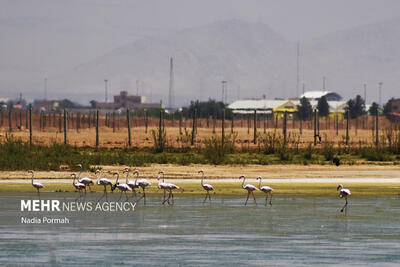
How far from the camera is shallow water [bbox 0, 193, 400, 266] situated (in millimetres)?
17453

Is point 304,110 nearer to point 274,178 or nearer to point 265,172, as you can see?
point 265,172

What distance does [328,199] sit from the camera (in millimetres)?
29453

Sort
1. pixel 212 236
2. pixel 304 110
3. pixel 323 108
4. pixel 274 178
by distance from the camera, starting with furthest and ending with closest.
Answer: pixel 323 108 < pixel 304 110 < pixel 274 178 < pixel 212 236

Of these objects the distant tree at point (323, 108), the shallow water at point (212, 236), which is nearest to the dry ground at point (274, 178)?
the shallow water at point (212, 236)

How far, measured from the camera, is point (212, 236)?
2025cm

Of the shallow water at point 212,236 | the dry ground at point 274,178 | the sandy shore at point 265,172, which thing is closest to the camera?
the shallow water at point 212,236

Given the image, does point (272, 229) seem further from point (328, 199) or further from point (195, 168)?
point (195, 168)

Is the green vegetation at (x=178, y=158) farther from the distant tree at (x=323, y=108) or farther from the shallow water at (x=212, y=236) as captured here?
the distant tree at (x=323, y=108)

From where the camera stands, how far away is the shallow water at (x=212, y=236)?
57.3ft

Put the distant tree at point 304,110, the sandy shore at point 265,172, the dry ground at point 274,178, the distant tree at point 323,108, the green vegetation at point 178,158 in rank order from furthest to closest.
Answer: the distant tree at point 323,108 < the distant tree at point 304,110 < the green vegetation at point 178,158 < the sandy shore at point 265,172 < the dry ground at point 274,178

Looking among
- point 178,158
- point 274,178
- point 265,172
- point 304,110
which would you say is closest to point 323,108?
point 304,110

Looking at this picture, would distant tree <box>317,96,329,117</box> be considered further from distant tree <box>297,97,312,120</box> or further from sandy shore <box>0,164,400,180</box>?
sandy shore <box>0,164,400,180</box>

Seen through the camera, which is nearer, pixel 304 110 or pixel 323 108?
pixel 304 110

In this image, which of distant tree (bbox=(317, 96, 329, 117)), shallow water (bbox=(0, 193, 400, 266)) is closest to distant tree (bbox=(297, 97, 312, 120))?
distant tree (bbox=(317, 96, 329, 117))
